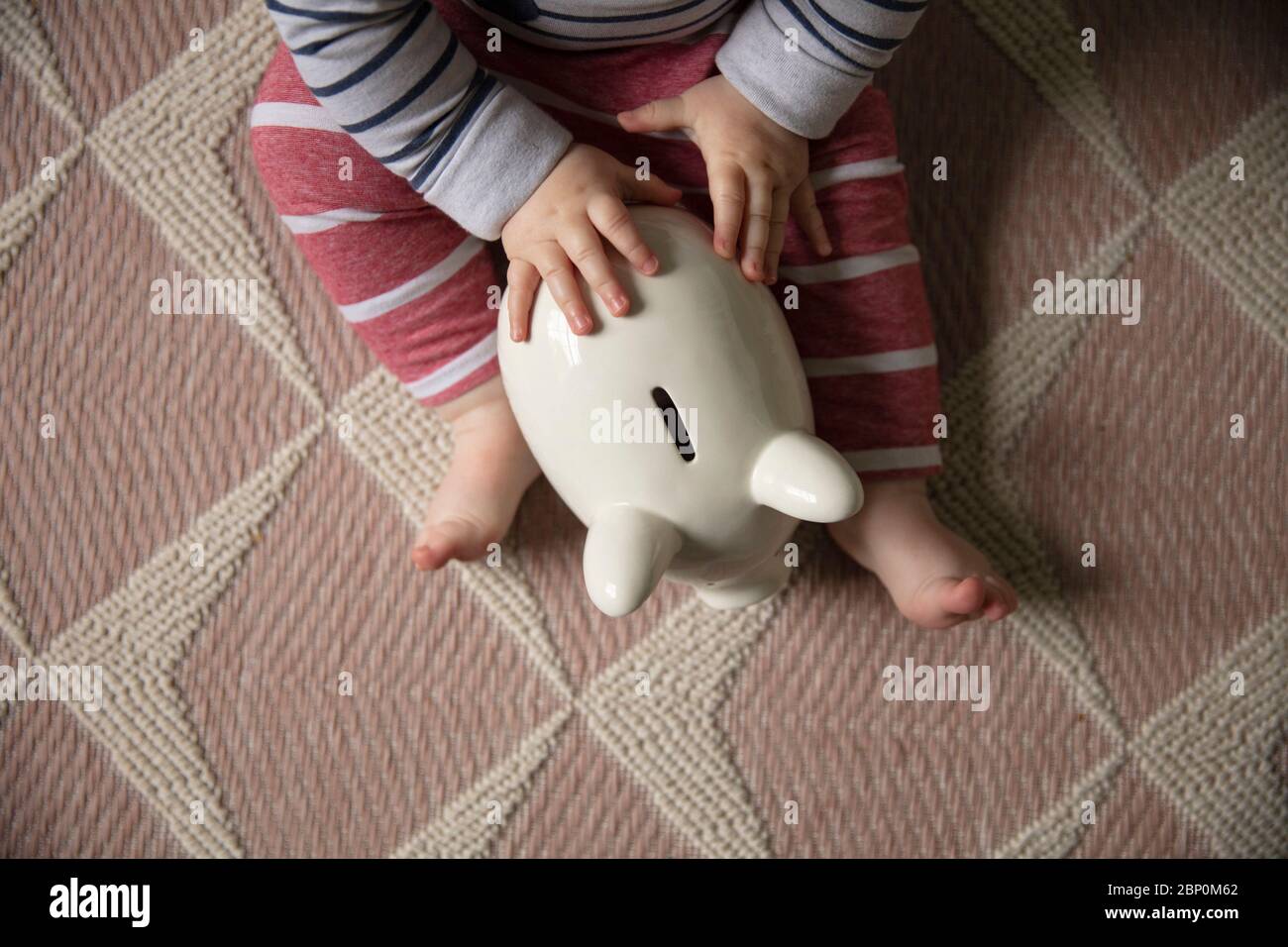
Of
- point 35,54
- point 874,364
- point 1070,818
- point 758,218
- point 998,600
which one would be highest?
point 35,54

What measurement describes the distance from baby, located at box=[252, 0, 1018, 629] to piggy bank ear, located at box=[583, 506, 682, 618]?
10 centimetres

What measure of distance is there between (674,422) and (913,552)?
202 mm

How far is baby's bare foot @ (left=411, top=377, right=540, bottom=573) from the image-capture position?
575 millimetres

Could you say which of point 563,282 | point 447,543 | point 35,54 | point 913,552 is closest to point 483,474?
point 447,543

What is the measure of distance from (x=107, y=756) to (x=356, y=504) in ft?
0.78

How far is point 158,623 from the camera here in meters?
0.63

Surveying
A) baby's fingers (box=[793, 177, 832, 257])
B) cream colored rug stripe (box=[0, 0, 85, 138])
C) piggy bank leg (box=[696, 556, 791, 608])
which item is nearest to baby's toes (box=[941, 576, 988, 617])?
piggy bank leg (box=[696, 556, 791, 608])

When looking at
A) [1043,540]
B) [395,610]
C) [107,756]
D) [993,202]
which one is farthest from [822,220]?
[107,756]

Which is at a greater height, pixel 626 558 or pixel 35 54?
pixel 35 54

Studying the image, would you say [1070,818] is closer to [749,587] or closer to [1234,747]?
[1234,747]

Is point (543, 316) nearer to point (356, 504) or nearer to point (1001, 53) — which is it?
point (356, 504)

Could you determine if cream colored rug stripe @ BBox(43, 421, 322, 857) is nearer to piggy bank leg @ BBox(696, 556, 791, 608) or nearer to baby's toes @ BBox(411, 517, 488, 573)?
baby's toes @ BBox(411, 517, 488, 573)

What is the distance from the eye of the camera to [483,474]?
58 centimetres

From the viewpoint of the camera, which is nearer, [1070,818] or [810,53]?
[810,53]
